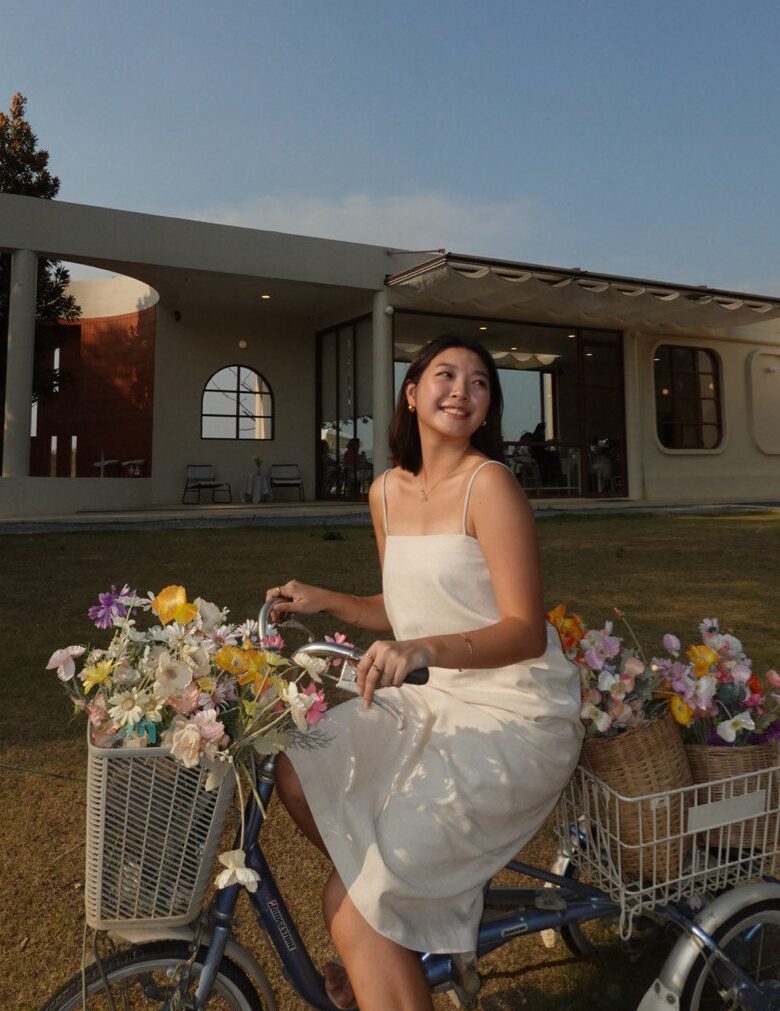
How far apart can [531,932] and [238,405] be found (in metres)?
13.6

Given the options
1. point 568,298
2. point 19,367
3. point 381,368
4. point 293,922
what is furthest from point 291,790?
point 568,298

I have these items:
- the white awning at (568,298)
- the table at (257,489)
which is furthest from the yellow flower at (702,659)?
the table at (257,489)

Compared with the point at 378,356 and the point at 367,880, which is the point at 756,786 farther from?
the point at 378,356

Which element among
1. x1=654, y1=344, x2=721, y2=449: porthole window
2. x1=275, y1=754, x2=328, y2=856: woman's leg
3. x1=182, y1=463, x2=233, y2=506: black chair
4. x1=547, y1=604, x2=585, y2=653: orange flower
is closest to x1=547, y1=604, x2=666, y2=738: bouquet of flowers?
x1=547, y1=604, x2=585, y2=653: orange flower

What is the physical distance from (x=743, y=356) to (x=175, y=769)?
54.6 ft

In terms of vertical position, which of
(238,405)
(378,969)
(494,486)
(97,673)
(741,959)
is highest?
(238,405)

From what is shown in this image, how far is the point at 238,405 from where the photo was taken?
46.7ft

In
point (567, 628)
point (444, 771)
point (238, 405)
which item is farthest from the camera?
point (238, 405)

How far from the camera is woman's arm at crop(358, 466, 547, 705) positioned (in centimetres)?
114

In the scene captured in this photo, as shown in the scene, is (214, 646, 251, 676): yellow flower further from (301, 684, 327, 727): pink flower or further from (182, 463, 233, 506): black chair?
(182, 463, 233, 506): black chair

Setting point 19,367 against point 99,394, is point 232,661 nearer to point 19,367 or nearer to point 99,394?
point 19,367


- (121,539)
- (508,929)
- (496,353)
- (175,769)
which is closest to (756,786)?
(508,929)

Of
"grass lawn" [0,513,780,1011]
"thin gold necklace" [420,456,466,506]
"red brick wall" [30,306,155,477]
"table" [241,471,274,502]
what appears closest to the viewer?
"thin gold necklace" [420,456,466,506]

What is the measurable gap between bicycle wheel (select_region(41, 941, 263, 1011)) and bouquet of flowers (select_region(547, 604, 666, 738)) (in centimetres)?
73
